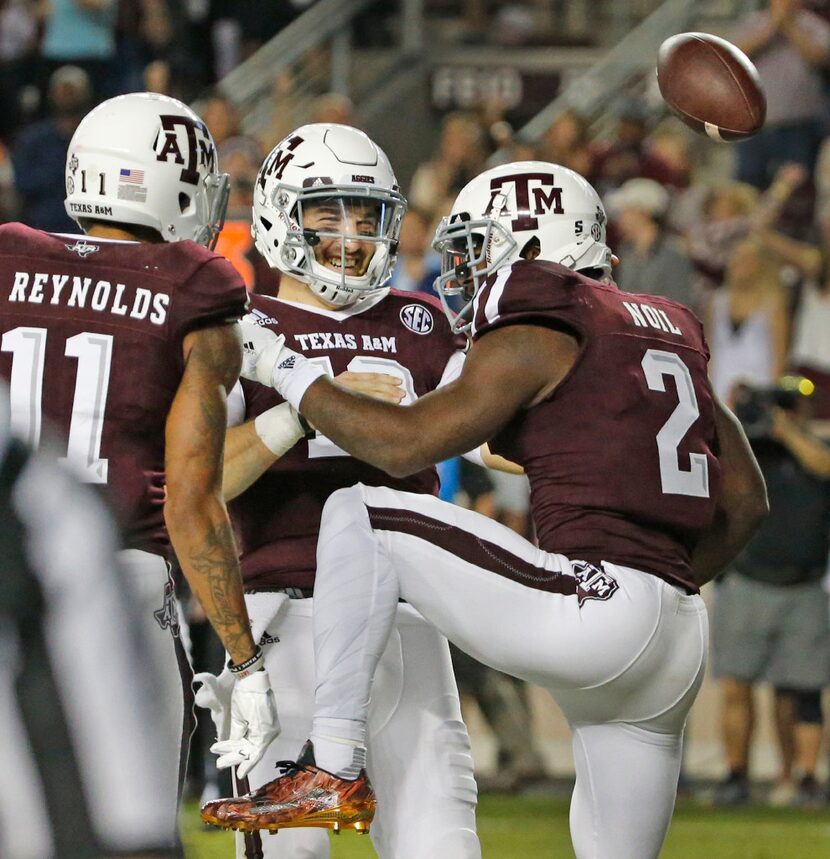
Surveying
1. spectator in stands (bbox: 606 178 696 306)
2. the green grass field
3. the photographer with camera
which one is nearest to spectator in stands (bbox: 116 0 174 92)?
spectator in stands (bbox: 606 178 696 306)

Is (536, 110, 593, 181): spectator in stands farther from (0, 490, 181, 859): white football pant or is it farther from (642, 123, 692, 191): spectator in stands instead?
(0, 490, 181, 859): white football pant

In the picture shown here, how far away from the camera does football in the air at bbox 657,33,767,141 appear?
4352 millimetres

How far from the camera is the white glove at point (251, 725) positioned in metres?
3.31

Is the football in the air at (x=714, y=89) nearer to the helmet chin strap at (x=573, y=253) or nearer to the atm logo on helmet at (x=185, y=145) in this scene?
the helmet chin strap at (x=573, y=253)

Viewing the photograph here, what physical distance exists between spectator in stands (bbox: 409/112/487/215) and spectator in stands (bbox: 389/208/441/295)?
726 millimetres

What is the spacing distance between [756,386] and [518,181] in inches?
142

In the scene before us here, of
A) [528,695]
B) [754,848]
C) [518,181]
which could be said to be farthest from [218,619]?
[528,695]

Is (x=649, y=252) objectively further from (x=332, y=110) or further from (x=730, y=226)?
(x=332, y=110)

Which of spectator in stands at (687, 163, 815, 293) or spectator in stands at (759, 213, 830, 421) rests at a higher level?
spectator in stands at (687, 163, 815, 293)

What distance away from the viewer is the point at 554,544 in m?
3.43

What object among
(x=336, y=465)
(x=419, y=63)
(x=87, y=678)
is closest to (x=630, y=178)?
(x=419, y=63)

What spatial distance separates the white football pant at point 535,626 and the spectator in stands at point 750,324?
15.7 feet

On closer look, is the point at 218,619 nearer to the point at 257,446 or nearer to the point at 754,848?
the point at 257,446

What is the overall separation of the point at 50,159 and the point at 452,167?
222 cm
